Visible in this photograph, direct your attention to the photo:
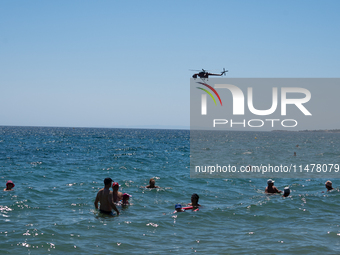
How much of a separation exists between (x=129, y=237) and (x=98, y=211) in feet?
10.7

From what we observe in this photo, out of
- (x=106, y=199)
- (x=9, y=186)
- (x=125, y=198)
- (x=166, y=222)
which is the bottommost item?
(x=166, y=222)

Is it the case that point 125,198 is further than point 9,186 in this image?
No

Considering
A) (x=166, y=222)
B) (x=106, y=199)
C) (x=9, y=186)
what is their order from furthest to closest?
(x=9, y=186) < (x=106, y=199) < (x=166, y=222)

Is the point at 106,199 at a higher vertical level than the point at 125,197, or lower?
higher

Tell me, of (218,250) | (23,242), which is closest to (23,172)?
(23,242)

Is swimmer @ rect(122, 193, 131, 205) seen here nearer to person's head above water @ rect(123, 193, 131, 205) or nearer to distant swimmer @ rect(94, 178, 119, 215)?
person's head above water @ rect(123, 193, 131, 205)

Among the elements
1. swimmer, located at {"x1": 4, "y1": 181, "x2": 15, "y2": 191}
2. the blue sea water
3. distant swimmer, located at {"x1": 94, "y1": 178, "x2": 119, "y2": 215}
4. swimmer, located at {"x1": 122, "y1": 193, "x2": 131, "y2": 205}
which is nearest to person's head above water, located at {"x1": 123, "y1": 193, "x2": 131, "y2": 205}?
swimmer, located at {"x1": 122, "y1": 193, "x2": 131, "y2": 205}

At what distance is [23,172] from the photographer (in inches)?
982

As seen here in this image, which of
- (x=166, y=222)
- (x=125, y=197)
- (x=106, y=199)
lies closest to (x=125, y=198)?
(x=125, y=197)

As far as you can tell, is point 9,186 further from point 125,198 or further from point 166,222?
point 166,222

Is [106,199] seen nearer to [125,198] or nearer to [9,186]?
[125,198]

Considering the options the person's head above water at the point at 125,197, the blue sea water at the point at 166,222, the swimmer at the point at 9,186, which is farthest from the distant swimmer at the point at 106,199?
the swimmer at the point at 9,186

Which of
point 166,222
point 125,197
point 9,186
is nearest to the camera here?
point 166,222

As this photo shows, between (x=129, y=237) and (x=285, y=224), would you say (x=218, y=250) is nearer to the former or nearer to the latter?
(x=129, y=237)
